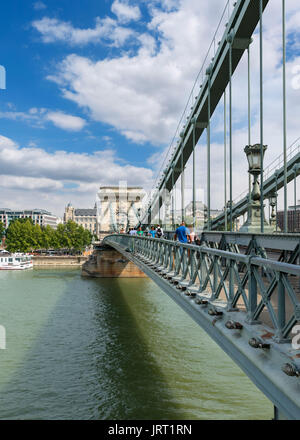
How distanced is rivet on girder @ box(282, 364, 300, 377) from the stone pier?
36.6 meters

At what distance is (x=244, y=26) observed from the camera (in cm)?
1077

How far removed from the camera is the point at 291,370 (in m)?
3.04

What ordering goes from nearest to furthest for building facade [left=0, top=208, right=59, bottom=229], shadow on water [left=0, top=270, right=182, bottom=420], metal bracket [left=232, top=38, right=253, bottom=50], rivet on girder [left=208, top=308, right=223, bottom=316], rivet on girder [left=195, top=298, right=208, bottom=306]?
rivet on girder [left=208, top=308, right=223, bottom=316], rivet on girder [left=195, top=298, right=208, bottom=306], shadow on water [left=0, top=270, right=182, bottom=420], metal bracket [left=232, top=38, right=253, bottom=50], building facade [left=0, top=208, right=59, bottom=229]

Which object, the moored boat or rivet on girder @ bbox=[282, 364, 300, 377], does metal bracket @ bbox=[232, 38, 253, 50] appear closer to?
rivet on girder @ bbox=[282, 364, 300, 377]

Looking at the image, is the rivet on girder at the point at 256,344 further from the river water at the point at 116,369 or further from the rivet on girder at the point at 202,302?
the river water at the point at 116,369

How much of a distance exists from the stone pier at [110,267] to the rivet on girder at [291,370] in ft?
120

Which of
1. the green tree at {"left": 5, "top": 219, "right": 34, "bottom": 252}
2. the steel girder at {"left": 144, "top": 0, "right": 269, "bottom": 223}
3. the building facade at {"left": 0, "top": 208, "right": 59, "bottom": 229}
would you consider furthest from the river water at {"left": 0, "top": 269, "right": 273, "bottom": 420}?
the building facade at {"left": 0, "top": 208, "right": 59, "bottom": 229}

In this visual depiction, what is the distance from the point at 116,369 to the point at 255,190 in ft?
23.6

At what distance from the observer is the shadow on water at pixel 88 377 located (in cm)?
925

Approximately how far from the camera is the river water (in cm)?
926

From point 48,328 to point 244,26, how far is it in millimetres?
13810
